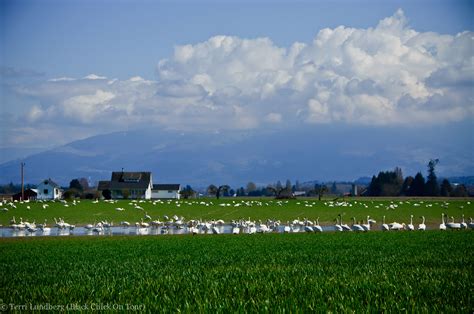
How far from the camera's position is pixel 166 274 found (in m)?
23.9

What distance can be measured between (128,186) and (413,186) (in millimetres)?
74757

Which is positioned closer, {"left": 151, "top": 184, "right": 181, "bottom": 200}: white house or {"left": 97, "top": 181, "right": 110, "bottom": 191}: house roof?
{"left": 97, "top": 181, "right": 110, "bottom": 191}: house roof

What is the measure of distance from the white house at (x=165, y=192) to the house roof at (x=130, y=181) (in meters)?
5.54

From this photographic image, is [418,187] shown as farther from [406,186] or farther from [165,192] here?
[165,192]

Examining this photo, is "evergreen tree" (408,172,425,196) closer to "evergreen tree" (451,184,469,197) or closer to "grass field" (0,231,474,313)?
"evergreen tree" (451,184,469,197)

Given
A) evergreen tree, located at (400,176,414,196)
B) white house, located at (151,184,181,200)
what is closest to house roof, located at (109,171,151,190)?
white house, located at (151,184,181,200)

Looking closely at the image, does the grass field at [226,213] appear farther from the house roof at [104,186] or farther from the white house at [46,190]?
the house roof at [104,186]

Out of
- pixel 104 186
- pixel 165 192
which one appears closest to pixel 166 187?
pixel 165 192

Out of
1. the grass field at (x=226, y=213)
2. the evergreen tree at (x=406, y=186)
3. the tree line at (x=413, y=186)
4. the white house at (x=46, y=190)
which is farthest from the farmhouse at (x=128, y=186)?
the evergreen tree at (x=406, y=186)

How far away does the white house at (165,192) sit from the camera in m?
157

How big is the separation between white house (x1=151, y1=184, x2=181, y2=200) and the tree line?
5766 centimetres

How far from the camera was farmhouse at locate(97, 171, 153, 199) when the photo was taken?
474 feet

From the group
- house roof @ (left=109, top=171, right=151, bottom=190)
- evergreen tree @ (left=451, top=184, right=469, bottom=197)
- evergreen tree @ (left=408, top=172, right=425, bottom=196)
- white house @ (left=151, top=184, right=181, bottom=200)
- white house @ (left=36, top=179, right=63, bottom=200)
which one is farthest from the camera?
evergreen tree @ (left=451, top=184, right=469, bottom=197)

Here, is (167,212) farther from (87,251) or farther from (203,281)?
(203,281)
